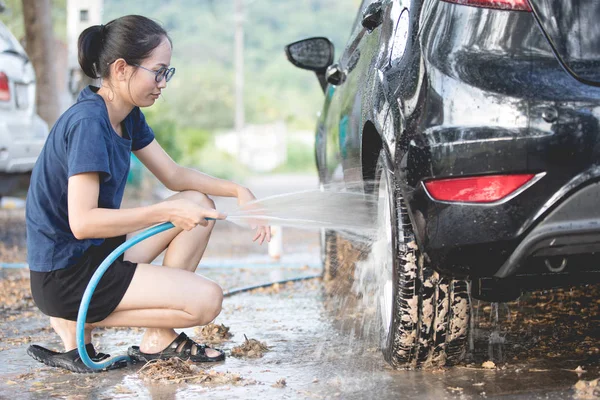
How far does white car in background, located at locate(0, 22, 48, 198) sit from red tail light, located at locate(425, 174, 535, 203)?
5896mm

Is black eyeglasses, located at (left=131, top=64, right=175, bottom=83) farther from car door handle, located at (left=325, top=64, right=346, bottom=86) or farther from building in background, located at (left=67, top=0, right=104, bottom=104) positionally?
building in background, located at (left=67, top=0, right=104, bottom=104)

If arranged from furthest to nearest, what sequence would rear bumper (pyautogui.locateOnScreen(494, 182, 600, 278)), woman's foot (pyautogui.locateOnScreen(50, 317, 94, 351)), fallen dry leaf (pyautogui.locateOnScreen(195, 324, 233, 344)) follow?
fallen dry leaf (pyautogui.locateOnScreen(195, 324, 233, 344)) < woman's foot (pyautogui.locateOnScreen(50, 317, 94, 351)) < rear bumper (pyautogui.locateOnScreen(494, 182, 600, 278))

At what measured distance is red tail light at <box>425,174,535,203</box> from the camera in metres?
2.69

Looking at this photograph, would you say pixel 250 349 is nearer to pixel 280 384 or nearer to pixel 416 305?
pixel 280 384

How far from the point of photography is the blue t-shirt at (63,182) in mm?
3357

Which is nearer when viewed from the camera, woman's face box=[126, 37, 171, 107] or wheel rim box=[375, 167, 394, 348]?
wheel rim box=[375, 167, 394, 348]

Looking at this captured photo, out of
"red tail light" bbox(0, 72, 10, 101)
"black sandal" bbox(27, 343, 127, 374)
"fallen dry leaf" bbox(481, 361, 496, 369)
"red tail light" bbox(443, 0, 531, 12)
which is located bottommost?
"black sandal" bbox(27, 343, 127, 374)

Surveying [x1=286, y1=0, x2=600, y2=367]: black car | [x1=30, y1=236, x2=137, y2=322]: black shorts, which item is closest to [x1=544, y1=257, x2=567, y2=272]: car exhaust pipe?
[x1=286, y1=0, x2=600, y2=367]: black car

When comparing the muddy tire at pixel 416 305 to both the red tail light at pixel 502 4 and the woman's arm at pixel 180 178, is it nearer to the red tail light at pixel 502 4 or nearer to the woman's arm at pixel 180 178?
the red tail light at pixel 502 4

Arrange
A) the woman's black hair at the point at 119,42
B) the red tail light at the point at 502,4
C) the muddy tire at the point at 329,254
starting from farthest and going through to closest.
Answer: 1. the muddy tire at the point at 329,254
2. the woman's black hair at the point at 119,42
3. the red tail light at the point at 502,4

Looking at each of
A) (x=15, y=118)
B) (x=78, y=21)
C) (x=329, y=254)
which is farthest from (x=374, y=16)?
(x=78, y=21)

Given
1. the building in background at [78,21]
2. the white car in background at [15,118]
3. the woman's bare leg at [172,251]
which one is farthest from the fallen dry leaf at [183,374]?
the building in background at [78,21]

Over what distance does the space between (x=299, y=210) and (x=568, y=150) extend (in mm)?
1225

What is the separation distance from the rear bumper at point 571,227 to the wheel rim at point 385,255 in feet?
2.07
